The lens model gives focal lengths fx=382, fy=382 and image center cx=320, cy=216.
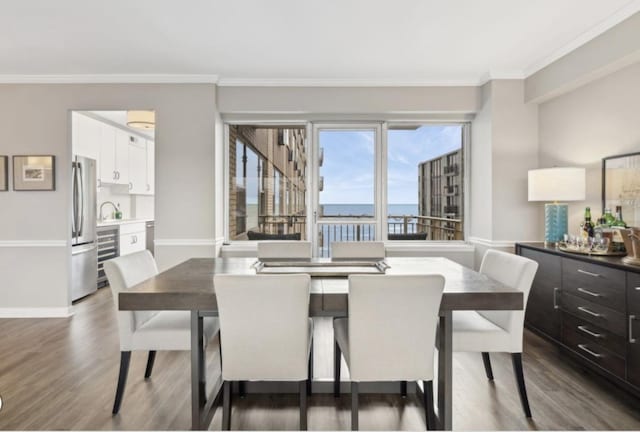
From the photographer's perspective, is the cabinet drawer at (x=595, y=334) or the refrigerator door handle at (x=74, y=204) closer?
the cabinet drawer at (x=595, y=334)

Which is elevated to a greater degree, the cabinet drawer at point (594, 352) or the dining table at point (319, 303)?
the dining table at point (319, 303)

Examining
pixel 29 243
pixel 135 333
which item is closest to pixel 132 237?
pixel 29 243

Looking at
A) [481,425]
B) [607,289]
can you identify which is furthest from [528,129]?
[481,425]

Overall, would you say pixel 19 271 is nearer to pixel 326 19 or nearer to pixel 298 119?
pixel 298 119

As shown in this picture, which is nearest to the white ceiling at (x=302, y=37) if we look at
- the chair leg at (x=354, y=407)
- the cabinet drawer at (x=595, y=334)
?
the cabinet drawer at (x=595, y=334)

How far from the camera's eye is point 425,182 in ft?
14.8

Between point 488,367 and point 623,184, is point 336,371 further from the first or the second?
point 623,184

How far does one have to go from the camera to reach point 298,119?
14.5 feet

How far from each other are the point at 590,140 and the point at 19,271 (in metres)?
5.78

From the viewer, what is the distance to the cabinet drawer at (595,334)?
7.88 feet

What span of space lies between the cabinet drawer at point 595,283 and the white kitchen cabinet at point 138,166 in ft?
20.1

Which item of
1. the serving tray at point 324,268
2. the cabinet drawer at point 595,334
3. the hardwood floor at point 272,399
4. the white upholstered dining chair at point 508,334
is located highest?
the serving tray at point 324,268

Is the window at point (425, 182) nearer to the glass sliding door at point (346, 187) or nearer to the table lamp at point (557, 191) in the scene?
the glass sliding door at point (346, 187)

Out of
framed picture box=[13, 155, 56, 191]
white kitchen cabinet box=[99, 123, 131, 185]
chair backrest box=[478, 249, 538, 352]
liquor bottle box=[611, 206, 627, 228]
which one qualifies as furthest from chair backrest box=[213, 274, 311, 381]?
white kitchen cabinet box=[99, 123, 131, 185]
